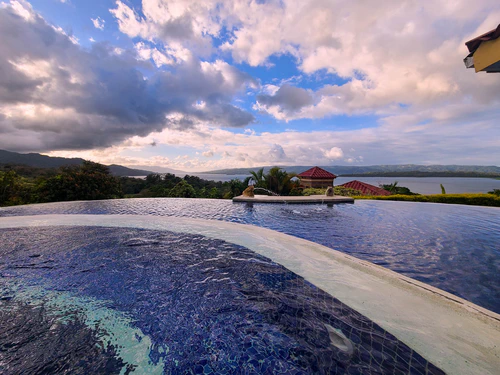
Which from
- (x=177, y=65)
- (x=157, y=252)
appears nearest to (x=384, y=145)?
(x=177, y=65)

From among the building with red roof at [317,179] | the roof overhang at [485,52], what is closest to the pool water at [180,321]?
the roof overhang at [485,52]

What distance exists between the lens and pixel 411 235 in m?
5.56

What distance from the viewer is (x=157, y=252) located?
Result: 177 inches

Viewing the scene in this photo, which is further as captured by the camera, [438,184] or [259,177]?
[438,184]

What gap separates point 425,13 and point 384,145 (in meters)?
21.1

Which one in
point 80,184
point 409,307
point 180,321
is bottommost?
point 180,321

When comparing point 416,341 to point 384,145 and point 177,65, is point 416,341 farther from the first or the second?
point 384,145

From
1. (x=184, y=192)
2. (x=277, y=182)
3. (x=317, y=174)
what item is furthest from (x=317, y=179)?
(x=184, y=192)

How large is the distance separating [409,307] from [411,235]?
13.0 feet

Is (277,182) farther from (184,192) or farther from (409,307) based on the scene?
(409,307)

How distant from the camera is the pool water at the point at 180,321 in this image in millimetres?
1883

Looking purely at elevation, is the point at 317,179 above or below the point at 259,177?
below

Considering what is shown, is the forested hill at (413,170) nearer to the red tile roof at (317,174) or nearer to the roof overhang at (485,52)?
the red tile roof at (317,174)

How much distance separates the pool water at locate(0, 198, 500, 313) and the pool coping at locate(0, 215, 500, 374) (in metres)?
0.70
